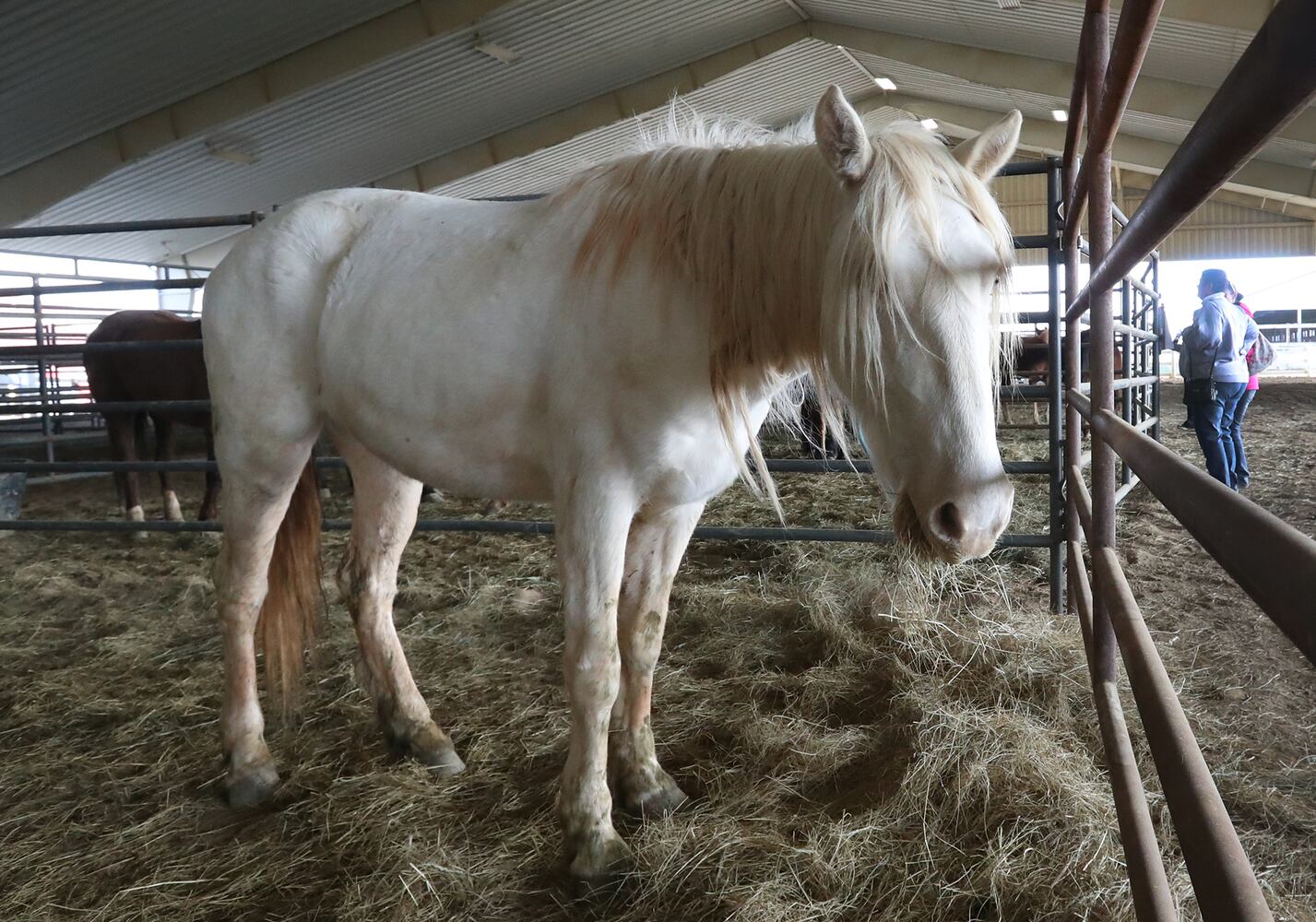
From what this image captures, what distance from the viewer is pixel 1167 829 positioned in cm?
167

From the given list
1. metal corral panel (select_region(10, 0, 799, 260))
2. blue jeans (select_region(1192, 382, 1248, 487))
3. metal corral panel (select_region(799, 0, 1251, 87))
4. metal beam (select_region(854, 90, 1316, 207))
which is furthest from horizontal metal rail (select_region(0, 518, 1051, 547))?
metal beam (select_region(854, 90, 1316, 207))

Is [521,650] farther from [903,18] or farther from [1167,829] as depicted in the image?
[903,18]

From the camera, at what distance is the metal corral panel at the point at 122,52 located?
24.5 feet

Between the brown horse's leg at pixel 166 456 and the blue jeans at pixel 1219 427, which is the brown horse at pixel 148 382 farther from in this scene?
the blue jeans at pixel 1219 427

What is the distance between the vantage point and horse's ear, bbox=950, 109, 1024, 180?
5.54 ft

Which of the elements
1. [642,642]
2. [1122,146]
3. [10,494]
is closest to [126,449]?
[10,494]

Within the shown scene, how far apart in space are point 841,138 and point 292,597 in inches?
84.5

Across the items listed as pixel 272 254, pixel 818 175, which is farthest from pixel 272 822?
pixel 818 175

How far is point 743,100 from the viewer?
1597cm

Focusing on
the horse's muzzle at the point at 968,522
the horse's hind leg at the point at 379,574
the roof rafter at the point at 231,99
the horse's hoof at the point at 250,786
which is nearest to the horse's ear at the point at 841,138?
the horse's muzzle at the point at 968,522

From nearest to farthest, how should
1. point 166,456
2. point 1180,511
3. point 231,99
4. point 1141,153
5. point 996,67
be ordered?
point 1180,511, point 166,456, point 231,99, point 996,67, point 1141,153

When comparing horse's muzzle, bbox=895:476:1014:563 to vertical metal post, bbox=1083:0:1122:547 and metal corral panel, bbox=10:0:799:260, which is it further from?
metal corral panel, bbox=10:0:799:260

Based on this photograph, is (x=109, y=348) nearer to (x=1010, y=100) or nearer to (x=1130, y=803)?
(x=1130, y=803)

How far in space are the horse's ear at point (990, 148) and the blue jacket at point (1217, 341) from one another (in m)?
4.59
